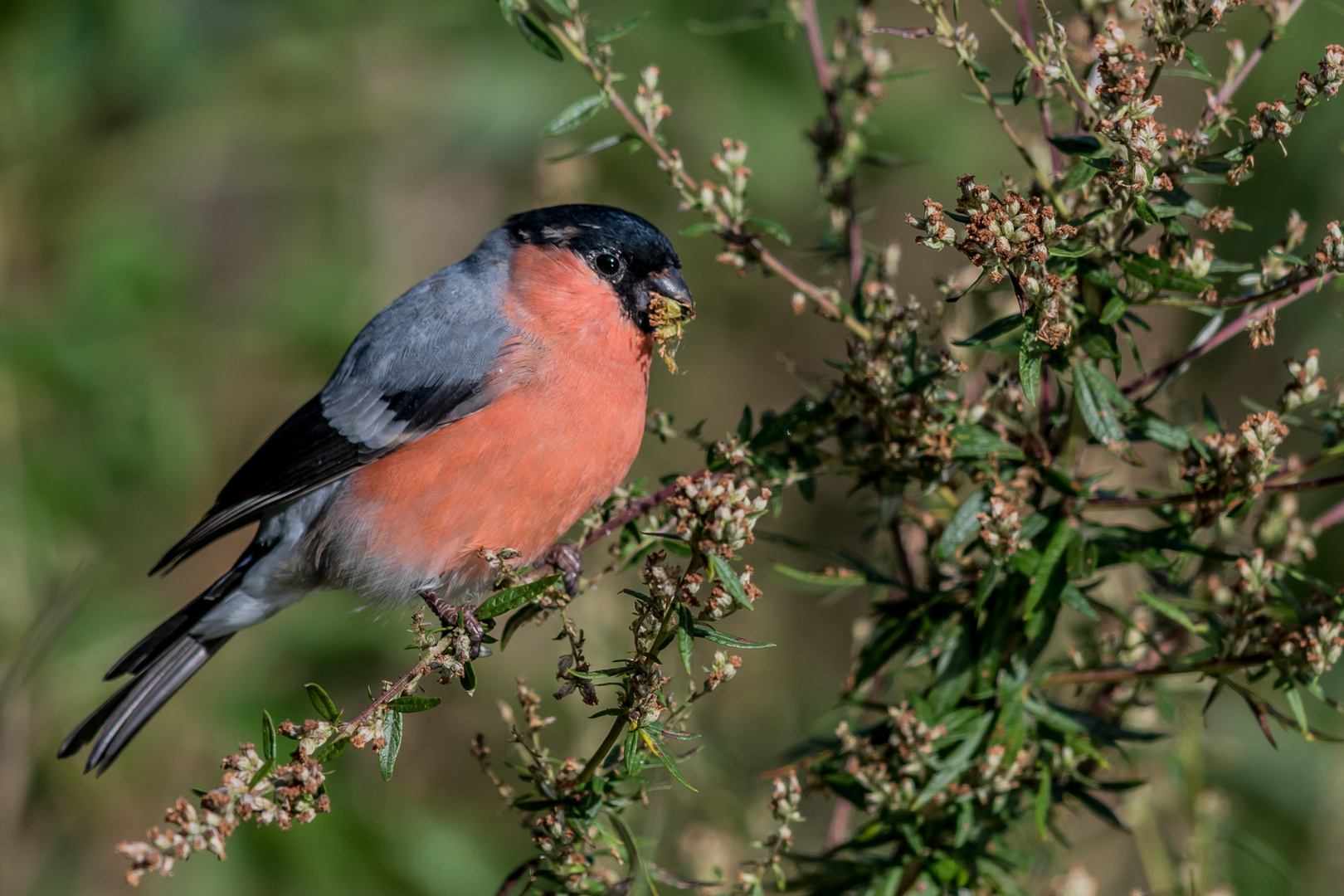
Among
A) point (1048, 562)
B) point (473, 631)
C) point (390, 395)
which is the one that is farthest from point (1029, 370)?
point (390, 395)

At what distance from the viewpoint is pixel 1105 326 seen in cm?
203

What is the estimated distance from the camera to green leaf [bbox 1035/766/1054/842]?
2.02 metres

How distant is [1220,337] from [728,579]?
44.0 inches

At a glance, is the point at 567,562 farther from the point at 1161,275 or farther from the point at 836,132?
the point at 1161,275

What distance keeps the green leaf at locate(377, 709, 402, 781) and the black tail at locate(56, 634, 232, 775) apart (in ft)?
6.02

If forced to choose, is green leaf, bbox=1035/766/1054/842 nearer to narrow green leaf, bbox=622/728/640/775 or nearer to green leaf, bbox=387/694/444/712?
narrow green leaf, bbox=622/728/640/775

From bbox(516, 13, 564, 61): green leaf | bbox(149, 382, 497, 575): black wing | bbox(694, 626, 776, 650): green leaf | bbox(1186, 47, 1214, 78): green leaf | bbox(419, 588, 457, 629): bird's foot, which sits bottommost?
bbox(694, 626, 776, 650): green leaf

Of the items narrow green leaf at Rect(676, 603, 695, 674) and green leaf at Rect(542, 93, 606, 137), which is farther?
green leaf at Rect(542, 93, 606, 137)

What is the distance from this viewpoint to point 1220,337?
6.97ft

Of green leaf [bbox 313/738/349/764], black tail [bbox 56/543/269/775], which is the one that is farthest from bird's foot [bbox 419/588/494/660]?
black tail [bbox 56/543/269/775]

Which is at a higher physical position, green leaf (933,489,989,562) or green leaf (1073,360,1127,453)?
green leaf (1073,360,1127,453)

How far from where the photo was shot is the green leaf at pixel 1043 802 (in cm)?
202

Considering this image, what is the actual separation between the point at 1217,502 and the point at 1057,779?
65 centimetres

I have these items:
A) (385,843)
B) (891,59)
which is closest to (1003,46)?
(891,59)
